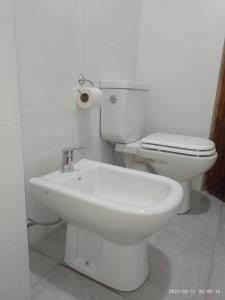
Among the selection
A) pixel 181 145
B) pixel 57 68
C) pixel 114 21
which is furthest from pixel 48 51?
pixel 181 145

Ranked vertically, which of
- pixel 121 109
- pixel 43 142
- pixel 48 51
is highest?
pixel 48 51

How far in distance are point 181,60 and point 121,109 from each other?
644mm

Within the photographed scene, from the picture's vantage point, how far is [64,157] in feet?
3.24

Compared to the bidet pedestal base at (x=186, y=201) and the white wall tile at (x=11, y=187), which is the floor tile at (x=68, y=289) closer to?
the white wall tile at (x=11, y=187)

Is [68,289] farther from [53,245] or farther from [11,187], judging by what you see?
[11,187]

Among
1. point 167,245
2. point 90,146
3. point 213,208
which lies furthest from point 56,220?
point 213,208

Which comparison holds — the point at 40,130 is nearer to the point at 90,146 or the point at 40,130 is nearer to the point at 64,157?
the point at 64,157

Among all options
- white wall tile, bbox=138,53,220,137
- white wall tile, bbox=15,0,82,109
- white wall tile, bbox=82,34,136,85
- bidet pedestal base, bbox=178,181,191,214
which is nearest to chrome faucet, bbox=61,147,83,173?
white wall tile, bbox=15,0,82,109

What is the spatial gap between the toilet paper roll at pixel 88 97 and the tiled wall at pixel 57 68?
4 centimetres

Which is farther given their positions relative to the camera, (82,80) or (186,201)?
(186,201)

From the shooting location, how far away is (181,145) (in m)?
1.27

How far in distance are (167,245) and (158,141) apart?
555 mm

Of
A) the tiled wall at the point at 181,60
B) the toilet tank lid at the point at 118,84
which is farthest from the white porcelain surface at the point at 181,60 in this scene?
the toilet tank lid at the point at 118,84

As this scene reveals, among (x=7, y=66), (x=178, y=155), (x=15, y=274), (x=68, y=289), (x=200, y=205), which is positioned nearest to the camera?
(x=7, y=66)
